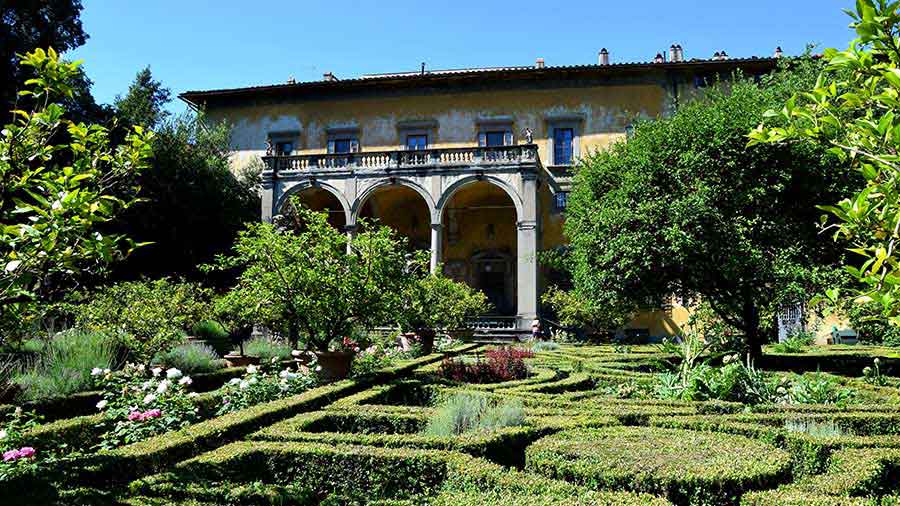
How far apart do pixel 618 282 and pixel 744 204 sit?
2669 millimetres

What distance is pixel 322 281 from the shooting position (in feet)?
28.8

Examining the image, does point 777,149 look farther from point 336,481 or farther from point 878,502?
point 336,481

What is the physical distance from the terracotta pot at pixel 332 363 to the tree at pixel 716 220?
5.55 metres

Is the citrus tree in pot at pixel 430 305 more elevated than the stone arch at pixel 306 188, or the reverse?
the stone arch at pixel 306 188

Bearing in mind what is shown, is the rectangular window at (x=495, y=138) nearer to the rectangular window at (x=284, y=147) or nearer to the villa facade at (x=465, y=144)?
the villa facade at (x=465, y=144)

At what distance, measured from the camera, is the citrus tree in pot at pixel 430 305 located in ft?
34.8

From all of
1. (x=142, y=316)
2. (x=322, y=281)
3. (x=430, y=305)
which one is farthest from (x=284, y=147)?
(x=322, y=281)

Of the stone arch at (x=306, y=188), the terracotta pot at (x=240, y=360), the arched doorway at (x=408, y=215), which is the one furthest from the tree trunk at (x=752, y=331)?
the arched doorway at (x=408, y=215)

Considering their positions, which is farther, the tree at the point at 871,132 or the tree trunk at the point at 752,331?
the tree trunk at the point at 752,331

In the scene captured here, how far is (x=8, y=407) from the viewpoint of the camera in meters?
6.17

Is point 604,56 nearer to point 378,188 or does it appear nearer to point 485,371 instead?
point 378,188

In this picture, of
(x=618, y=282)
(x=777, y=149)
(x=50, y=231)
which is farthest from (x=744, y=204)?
(x=50, y=231)

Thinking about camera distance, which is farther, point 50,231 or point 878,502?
A: point 878,502

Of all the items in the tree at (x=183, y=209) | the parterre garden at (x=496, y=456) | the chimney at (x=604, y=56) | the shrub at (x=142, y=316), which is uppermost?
the chimney at (x=604, y=56)
